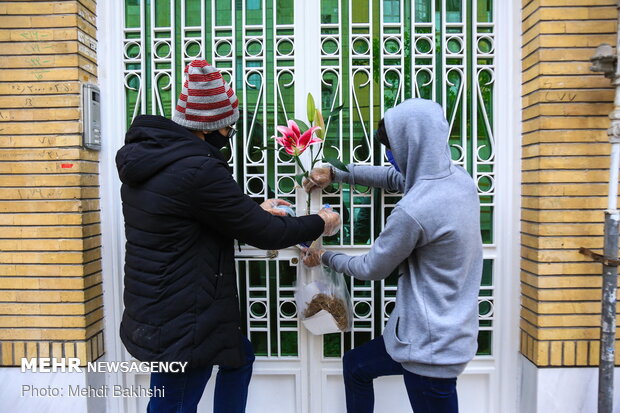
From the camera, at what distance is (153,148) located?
169 cm

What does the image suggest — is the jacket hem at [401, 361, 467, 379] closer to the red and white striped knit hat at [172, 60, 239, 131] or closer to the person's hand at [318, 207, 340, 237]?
the person's hand at [318, 207, 340, 237]

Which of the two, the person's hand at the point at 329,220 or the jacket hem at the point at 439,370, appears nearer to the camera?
the jacket hem at the point at 439,370

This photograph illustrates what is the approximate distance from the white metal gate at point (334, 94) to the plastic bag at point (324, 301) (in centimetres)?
29

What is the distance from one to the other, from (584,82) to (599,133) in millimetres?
276

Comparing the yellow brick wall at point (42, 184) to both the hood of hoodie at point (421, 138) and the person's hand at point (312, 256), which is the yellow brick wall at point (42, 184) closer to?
the person's hand at point (312, 256)

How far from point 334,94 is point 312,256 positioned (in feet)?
3.26

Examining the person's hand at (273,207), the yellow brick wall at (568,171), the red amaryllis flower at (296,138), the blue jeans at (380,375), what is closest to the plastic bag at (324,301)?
the blue jeans at (380,375)

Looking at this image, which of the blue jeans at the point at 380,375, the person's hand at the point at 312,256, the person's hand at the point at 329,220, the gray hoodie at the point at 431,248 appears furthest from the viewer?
the person's hand at the point at 312,256

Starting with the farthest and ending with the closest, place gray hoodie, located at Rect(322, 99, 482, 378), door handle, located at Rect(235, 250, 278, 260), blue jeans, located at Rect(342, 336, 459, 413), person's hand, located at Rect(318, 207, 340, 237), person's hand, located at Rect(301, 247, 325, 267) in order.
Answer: door handle, located at Rect(235, 250, 278, 260) < person's hand, located at Rect(301, 247, 325, 267) < person's hand, located at Rect(318, 207, 340, 237) < blue jeans, located at Rect(342, 336, 459, 413) < gray hoodie, located at Rect(322, 99, 482, 378)

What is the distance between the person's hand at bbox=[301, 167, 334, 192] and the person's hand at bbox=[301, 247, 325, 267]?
378mm

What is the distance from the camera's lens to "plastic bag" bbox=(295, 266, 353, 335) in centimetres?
222

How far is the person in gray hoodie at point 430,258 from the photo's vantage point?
1.67 meters

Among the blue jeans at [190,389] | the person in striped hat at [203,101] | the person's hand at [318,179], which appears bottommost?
the blue jeans at [190,389]

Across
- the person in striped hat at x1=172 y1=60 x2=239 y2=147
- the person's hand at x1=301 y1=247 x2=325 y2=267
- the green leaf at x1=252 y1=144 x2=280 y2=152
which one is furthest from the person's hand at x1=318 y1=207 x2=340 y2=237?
the person in striped hat at x1=172 y1=60 x2=239 y2=147
